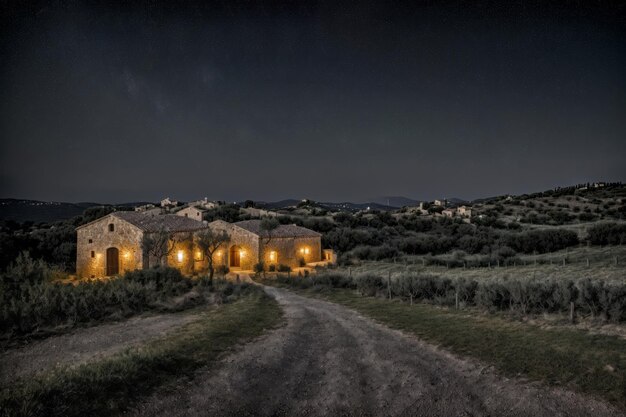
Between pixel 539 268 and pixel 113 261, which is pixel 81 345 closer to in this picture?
pixel 113 261

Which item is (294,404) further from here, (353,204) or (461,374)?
(353,204)

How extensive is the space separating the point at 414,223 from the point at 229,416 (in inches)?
2067

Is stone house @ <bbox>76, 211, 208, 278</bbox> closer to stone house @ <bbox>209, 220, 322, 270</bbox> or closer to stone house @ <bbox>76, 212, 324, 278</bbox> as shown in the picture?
stone house @ <bbox>76, 212, 324, 278</bbox>

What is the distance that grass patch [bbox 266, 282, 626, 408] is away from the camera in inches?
290

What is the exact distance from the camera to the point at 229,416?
20.1ft

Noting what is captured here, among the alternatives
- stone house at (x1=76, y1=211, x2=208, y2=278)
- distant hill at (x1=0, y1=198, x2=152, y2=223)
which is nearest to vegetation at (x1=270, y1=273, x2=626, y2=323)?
stone house at (x1=76, y1=211, x2=208, y2=278)

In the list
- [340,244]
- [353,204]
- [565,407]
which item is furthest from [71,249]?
[353,204]

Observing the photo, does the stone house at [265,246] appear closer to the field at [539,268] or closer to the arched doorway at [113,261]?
the field at [539,268]

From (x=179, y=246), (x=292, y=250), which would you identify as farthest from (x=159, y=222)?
(x=292, y=250)

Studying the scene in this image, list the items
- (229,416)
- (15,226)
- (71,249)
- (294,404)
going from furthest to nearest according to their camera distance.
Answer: (15,226)
(71,249)
(294,404)
(229,416)

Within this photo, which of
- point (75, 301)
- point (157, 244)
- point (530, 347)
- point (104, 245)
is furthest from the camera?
point (104, 245)

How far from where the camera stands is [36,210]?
78.8 m

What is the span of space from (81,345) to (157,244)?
17.1 metres

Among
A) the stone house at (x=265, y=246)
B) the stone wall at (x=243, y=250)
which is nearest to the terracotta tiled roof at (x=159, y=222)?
the stone wall at (x=243, y=250)
